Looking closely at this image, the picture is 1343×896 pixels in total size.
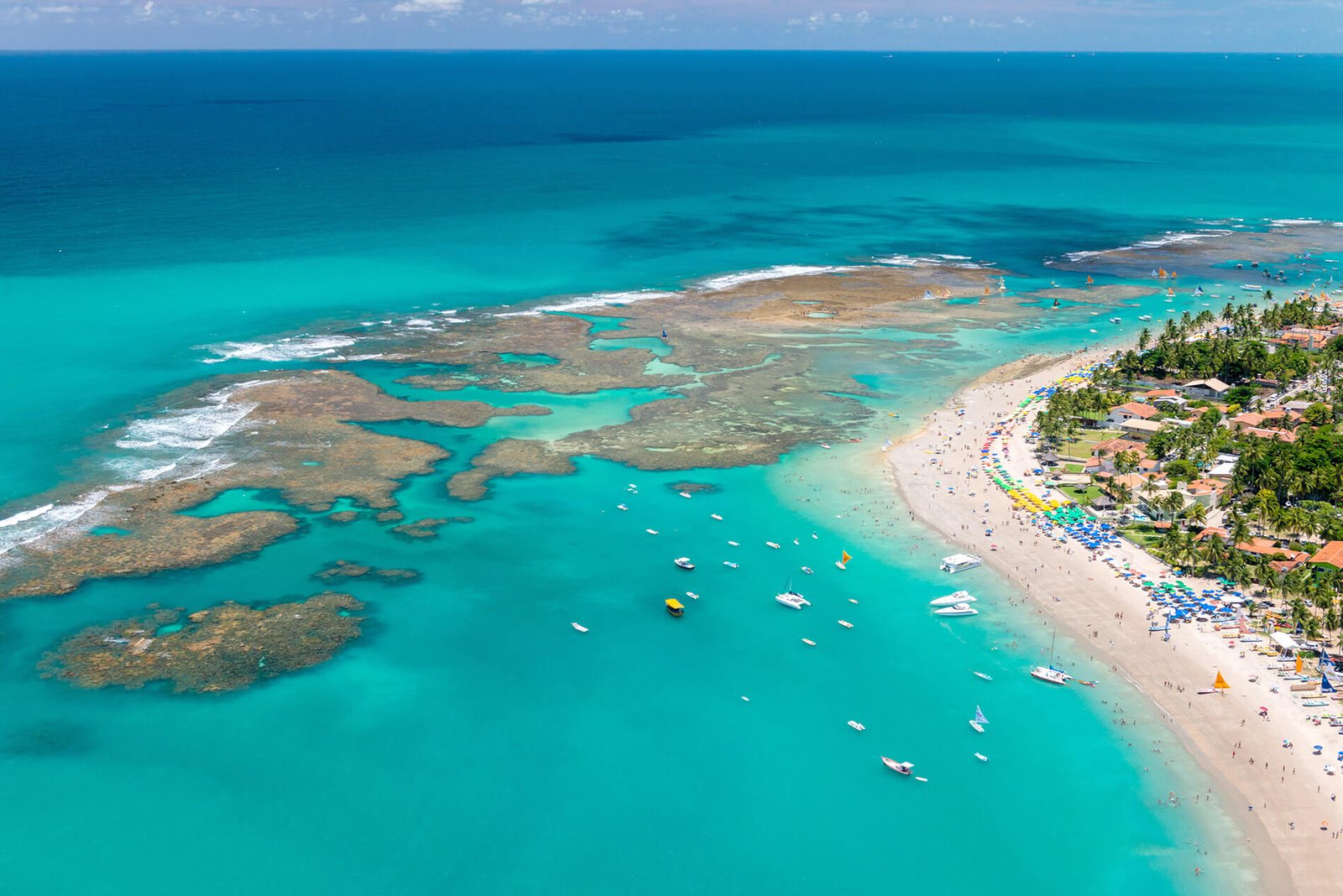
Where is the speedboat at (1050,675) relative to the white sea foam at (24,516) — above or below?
below

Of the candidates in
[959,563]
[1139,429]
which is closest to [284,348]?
[959,563]

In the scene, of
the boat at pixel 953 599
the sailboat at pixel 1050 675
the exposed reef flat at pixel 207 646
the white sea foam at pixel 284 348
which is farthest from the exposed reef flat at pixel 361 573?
the white sea foam at pixel 284 348

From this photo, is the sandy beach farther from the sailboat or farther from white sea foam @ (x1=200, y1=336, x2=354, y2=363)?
white sea foam @ (x1=200, y1=336, x2=354, y2=363)

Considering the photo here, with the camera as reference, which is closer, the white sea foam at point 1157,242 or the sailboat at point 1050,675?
the sailboat at point 1050,675

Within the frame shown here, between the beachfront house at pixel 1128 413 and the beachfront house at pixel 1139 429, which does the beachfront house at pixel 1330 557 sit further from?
the beachfront house at pixel 1128 413

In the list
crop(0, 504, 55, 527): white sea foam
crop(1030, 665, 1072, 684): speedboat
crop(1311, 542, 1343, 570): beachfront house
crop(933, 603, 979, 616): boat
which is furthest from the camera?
crop(0, 504, 55, 527): white sea foam

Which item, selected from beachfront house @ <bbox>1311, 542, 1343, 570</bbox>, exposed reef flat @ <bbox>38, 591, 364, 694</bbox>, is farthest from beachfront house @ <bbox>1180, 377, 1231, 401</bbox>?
exposed reef flat @ <bbox>38, 591, 364, 694</bbox>

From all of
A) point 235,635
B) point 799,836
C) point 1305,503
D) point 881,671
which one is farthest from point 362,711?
point 1305,503
